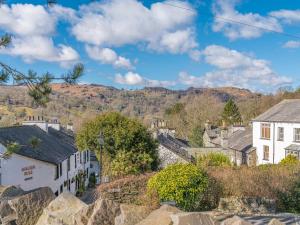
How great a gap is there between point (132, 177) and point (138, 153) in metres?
3.89

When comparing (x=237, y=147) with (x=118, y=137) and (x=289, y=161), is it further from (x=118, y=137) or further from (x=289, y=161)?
(x=118, y=137)

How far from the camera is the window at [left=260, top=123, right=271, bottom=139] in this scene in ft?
117

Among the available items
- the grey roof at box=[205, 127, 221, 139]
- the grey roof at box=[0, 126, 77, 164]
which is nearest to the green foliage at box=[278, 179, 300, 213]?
the grey roof at box=[0, 126, 77, 164]

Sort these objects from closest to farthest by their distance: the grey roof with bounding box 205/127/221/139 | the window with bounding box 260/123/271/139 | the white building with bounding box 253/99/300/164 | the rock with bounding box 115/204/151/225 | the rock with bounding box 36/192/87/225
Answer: the rock with bounding box 115/204/151/225 < the rock with bounding box 36/192/87/225 < the white building with bounding box 253/99/300/164 < the window with bounding box 260/123/271/139 < the grey roof with bounding box 205/127/221/139

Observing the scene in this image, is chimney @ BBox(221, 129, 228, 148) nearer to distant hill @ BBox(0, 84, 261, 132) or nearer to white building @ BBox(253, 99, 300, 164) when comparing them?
white building @ BBox(253, 99, 300, 164)

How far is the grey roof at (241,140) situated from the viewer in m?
39.5

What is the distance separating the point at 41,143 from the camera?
1056 inches

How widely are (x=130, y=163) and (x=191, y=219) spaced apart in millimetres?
16489

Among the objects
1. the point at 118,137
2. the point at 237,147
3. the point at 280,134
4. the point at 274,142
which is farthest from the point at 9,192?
the point at 237,147

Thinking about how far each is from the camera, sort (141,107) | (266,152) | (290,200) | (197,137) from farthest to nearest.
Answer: (141,107), (197,137), (266,152), (290,200)

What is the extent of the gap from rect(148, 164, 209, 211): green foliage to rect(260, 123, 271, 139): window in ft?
72.3

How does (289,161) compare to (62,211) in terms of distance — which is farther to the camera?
(289,161)

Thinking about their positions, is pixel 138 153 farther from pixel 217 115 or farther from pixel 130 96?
pixel 130 96

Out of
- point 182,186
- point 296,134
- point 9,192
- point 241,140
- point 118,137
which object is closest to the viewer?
point 9,192
